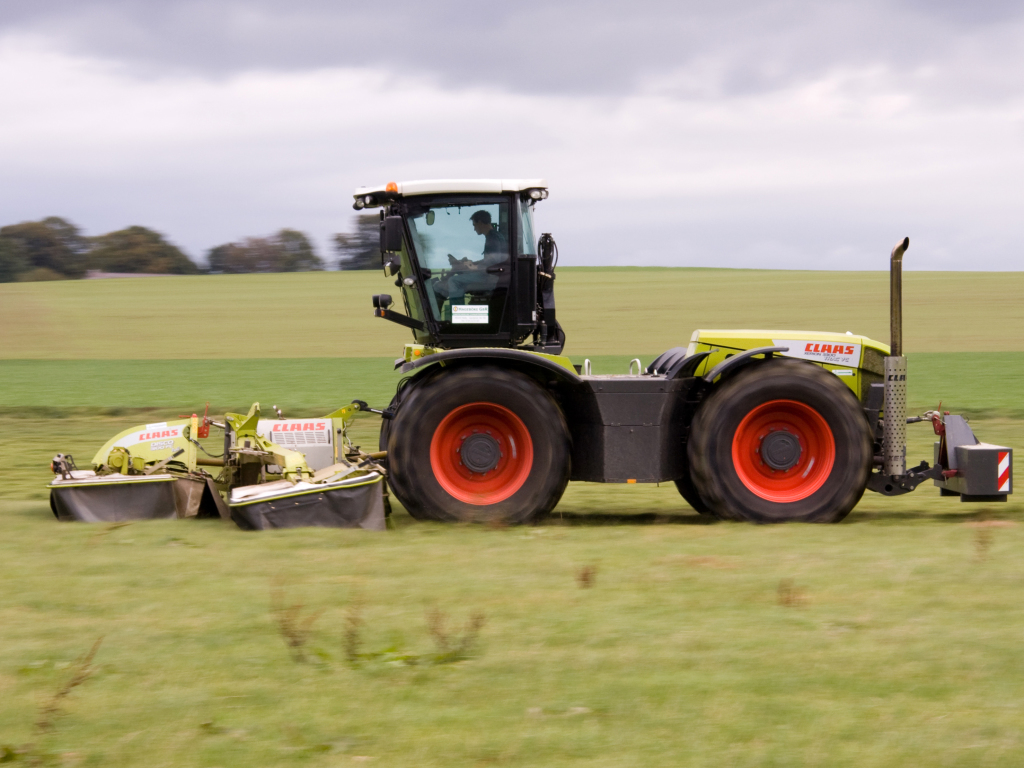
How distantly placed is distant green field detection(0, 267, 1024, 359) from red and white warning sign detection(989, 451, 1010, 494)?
2299 cm

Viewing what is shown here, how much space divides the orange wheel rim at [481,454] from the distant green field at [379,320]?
75.5 feet

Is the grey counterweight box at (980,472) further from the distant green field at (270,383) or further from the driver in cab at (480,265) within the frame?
the distant green field at (270,383)

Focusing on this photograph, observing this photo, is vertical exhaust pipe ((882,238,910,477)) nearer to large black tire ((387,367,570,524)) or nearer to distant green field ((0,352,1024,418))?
large black tire ((387,367,570,524))

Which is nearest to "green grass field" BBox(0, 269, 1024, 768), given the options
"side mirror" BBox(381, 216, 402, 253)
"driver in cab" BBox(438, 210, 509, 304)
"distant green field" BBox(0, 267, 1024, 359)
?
"driver in cab" BBox(438, 210, 509, 304)

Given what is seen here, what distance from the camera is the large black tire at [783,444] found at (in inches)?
322

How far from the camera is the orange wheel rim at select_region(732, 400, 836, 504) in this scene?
8305 mm

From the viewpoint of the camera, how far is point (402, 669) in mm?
4711

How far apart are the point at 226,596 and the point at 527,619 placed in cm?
159

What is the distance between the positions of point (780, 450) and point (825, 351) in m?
0.87

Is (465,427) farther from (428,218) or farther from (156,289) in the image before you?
(156,289)

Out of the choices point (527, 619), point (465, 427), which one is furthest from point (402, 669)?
point (465, 427)

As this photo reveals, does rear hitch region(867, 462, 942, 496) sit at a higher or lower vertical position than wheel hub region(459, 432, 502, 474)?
lower

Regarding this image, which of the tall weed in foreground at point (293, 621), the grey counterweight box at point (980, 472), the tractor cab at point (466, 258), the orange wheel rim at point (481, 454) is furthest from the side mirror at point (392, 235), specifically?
the grey counterweight box at point (980, 472)

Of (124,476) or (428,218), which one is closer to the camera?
(124,476)
